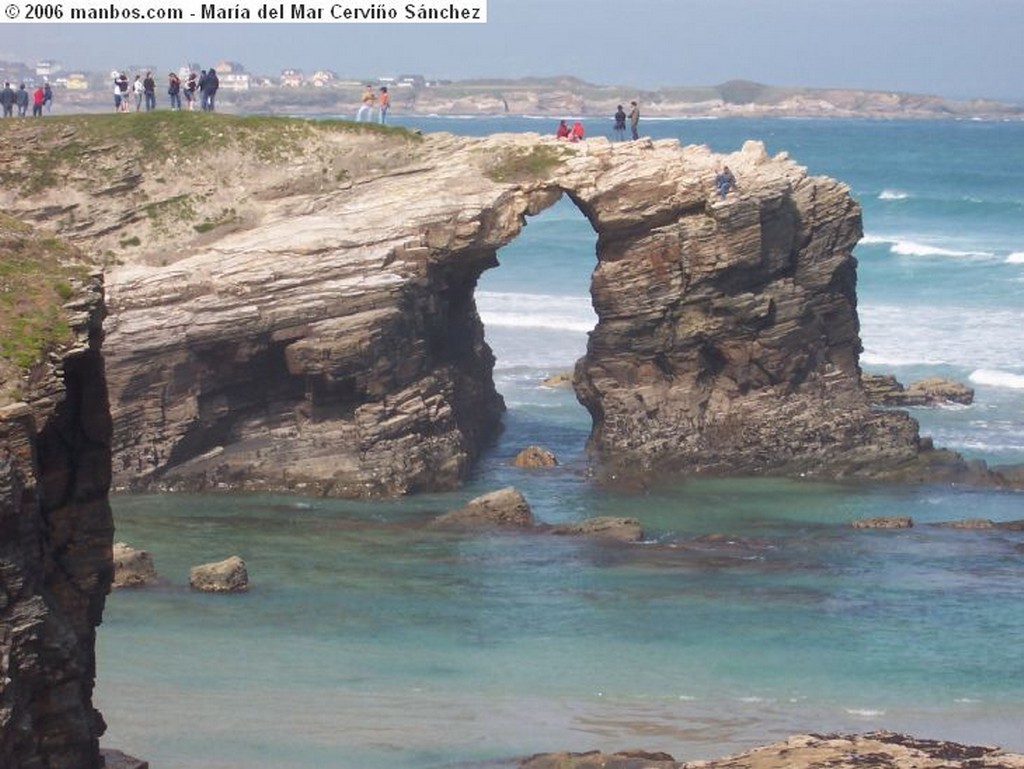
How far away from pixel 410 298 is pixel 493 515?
→ 5322 mm

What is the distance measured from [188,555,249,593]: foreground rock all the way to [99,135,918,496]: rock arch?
7.67m

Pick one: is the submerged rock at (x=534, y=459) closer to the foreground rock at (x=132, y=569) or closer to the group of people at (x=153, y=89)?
the group of people at (x=153, y=89)

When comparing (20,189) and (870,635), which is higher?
(20,189)

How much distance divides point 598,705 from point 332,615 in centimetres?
609

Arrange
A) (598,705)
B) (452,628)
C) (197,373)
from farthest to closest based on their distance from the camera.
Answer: (197,373) < (452,628) < (598,705)

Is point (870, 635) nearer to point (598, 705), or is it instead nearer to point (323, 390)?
point (598, 705)

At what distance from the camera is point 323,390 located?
139ft

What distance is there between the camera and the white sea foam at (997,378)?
56.5 meters

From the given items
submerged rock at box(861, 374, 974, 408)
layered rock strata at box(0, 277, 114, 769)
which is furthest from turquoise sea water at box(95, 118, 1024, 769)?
layered rock strata at box(0, 277, 114, 769)

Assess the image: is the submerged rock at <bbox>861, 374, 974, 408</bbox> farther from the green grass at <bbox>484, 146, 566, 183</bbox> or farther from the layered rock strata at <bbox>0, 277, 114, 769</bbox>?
the layered rock strata at <bbox>0, 277, 114, 769</bbox>

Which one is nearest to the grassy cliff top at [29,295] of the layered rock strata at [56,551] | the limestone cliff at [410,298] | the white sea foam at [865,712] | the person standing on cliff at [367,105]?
the layered rock strata at [56,551]

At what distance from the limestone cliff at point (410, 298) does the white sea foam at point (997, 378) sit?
35.7 feet

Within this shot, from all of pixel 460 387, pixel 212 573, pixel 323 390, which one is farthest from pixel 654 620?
pixel 460 387

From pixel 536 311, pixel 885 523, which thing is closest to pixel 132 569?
pixel 885 523
